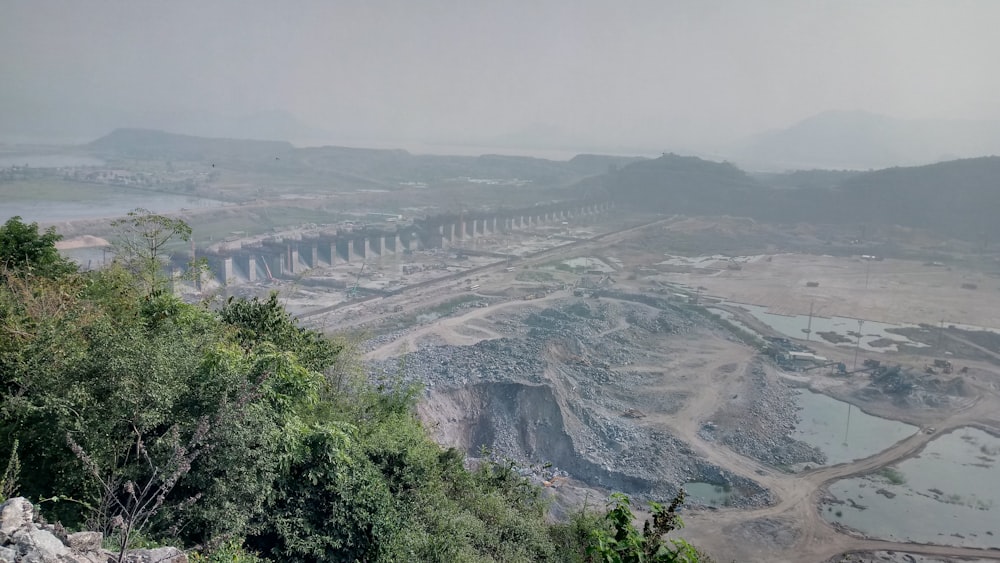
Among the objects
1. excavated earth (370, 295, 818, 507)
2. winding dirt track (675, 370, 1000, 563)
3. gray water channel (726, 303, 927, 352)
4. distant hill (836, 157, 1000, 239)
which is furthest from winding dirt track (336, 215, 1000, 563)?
distant hill (836, 157, 1000, 239)

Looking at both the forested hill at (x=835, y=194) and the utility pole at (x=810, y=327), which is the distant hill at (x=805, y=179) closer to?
the forested hill at (x=835, y=194)

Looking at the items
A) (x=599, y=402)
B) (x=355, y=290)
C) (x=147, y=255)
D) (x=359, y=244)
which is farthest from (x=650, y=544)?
(x=359, y=244)

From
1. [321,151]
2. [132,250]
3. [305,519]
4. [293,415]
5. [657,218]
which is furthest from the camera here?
[321,151]

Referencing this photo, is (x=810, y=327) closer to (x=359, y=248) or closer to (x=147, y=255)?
(x=359, y=248)

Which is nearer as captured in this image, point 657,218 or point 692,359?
point 692,359

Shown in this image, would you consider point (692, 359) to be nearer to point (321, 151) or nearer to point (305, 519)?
point (305, 519)

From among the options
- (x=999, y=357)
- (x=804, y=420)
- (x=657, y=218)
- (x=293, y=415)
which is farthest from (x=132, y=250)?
(x=657, y=218)
